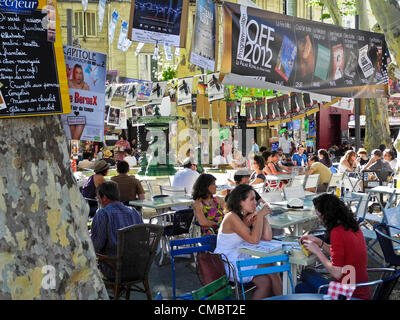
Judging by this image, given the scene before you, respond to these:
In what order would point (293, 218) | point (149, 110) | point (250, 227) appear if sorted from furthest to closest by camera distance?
point (149, 110) < point (293, 218) < point (250, 227)

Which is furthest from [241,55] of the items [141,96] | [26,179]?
[141,96]

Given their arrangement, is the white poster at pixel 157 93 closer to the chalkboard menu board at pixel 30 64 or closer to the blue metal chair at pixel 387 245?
the blue metal chair at pixel 387 245

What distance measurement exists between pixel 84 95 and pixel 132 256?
163 cm

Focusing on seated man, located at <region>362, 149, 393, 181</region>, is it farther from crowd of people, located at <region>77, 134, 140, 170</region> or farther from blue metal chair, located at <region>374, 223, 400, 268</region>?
crowd of people, located at <region>77, 134, 140, 170</region>

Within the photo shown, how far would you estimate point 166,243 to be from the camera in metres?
6.94

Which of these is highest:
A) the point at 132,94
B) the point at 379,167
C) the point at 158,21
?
the point at 132,94

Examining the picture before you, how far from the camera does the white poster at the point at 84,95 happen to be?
4.58 metres

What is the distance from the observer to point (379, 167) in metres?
11.3

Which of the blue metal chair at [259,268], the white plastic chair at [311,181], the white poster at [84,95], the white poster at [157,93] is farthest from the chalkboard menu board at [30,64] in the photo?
the white poster at [157,93]

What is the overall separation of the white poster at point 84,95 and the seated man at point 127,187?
9.79 ft

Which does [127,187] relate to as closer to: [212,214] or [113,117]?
[113,117]

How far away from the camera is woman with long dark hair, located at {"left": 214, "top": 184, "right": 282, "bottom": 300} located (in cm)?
422

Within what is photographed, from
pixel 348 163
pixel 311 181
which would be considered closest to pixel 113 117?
pixel 311 181

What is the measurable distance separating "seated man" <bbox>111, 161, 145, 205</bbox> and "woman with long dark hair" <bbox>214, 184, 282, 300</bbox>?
3.15 m
